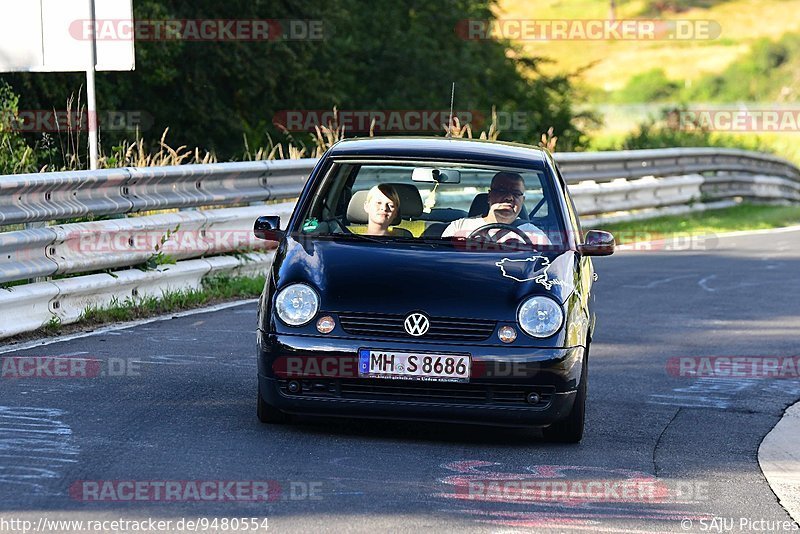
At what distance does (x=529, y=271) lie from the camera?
7820mm

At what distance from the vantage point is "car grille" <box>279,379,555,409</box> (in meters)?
7.51

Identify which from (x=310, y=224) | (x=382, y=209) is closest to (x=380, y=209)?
(x=382, y=209)

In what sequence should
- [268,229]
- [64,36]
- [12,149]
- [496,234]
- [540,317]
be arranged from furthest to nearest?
[12,149] → [64,36] → [268,229] → [496,234] → [540,317]

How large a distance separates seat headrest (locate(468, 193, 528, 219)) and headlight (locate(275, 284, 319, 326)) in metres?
1.30

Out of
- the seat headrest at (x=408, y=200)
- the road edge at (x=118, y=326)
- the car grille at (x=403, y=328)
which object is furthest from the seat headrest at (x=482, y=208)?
the road edge at (x=118, y=326)

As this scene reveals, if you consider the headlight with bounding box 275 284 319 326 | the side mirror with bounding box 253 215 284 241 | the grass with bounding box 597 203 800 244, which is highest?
the side mirror with bounding box 253 215 284 241

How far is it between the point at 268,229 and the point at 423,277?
116 centimetres

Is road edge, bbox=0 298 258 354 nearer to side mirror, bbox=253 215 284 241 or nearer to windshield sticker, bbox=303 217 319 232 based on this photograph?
side mirror, bbox=253 215 284 241

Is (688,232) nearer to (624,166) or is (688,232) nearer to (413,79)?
(624,166)

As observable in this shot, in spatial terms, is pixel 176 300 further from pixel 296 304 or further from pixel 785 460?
pixel 785 460

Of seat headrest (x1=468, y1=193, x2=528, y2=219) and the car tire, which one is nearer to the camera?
the car tire

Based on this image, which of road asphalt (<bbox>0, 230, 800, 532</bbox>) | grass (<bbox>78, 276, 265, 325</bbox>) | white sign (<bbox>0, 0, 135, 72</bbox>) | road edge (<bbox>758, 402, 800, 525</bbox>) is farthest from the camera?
white sign (<bbox>0, 0, 135, 72</bbox>)

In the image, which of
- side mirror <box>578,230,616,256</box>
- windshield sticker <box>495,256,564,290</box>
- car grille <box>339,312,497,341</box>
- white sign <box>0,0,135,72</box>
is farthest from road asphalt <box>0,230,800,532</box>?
white sign <box>0,0,135,72</box>

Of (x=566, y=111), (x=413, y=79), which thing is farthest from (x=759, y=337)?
(x=566, y=111)
